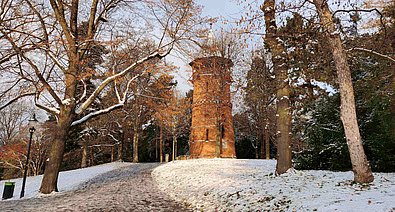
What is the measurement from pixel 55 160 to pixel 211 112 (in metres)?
20.0

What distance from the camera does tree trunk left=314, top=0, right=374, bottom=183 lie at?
6371mm

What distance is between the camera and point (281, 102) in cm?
950

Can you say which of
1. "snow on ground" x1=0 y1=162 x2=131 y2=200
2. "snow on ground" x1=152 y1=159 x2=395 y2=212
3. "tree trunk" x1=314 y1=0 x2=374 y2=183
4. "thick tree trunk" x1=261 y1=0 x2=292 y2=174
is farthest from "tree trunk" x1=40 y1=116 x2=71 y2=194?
"tree trunk" x1=314 y1=0 x2=374 y2=183

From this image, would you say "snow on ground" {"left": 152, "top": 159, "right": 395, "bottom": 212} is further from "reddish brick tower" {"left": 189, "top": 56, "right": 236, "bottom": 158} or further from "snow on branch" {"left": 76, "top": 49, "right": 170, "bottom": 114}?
"reddish brick tower" {"left": 189, "top": 56, "right": 236, "bottom": 158}

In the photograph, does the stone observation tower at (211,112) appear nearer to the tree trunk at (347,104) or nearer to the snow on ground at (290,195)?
the snow on ground at (290,195)

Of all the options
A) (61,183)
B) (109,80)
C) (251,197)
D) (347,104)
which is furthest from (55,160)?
(347,104)

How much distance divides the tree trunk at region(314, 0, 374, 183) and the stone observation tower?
19.6 metres

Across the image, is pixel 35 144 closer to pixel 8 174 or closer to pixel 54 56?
pixel 8 174

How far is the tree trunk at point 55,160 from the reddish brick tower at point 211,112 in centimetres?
1770

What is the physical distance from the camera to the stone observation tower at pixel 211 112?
88.8 feet

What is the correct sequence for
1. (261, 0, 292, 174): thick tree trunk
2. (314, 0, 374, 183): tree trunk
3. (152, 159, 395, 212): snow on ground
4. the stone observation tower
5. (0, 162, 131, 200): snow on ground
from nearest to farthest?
(152, 159, 395, 212): snow on ground < (314, 0, 374, 183): tree trunk < (261, 0, 292, 174): thick tree trunk < (0, 162, 131, 200): snow on ground < the stone observation tower

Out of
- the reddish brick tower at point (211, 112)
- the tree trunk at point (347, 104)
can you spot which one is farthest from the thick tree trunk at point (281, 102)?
the reddish brick tower at point (211, 112)

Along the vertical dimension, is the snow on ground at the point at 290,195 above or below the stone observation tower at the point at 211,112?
below

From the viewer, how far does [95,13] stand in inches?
468
